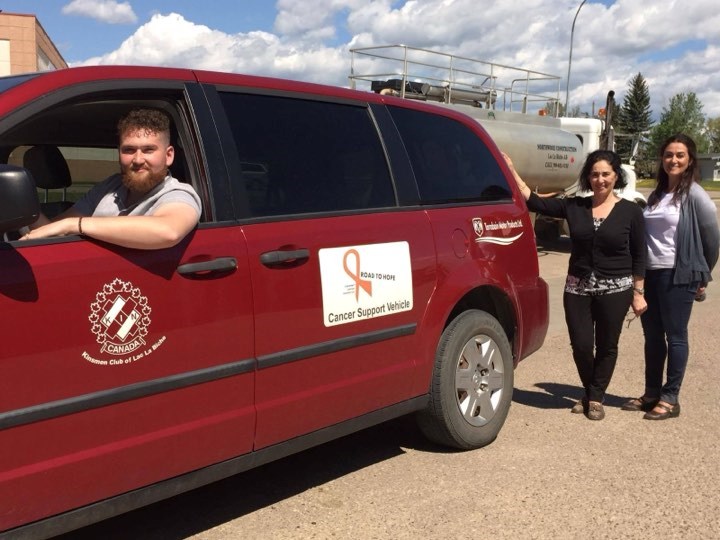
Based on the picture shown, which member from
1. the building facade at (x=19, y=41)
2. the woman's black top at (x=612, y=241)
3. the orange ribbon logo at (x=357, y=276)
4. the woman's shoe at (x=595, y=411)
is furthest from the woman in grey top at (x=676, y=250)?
the building facade at (x=19, y=41)

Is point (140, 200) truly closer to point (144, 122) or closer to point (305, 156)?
point (144, 122)

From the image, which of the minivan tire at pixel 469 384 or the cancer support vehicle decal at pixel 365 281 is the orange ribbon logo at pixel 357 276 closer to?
the cancer support vehicle decal at pixel 365 281

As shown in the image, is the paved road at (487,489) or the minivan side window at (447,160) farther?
the minivan side window at (447,160)

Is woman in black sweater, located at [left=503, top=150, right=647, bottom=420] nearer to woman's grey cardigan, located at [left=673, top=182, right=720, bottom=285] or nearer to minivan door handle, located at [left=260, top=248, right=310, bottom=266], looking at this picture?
woman's grey cardigan, located at [left=673, top=182, right=720, bottom=285]

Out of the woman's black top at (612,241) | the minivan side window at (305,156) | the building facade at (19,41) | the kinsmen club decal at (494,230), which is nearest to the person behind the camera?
the minivan side window at (305,156)

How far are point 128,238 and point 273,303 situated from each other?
66 centimetres

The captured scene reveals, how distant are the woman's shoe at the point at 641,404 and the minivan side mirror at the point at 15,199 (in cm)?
413

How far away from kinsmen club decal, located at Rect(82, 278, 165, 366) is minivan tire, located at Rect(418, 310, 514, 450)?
1.79 meters

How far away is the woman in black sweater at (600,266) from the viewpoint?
15.7 ft

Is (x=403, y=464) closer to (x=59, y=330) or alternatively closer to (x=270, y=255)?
(x=270, y=255)

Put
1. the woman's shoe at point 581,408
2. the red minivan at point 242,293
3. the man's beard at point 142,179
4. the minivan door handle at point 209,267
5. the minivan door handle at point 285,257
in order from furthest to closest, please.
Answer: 1. the woman's shoe at point 581,408
2. the minivan door handle at point 285,257
3. the man's beard at point 142,179
4. the minivan door handle at point 209,267
5. the red minivan at point 242,293

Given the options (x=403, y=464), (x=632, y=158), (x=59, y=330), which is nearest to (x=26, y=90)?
(x=59, y=330)

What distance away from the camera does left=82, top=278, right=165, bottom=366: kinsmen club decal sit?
2.44 meters

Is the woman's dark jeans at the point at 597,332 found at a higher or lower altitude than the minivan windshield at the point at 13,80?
lower
